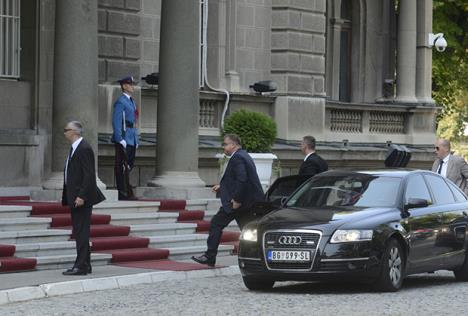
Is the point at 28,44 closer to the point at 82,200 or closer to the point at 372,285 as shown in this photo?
the point at 82,200

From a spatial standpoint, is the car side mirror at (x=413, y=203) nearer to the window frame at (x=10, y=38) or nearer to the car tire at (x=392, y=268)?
the car tire at (x=392, y=268)

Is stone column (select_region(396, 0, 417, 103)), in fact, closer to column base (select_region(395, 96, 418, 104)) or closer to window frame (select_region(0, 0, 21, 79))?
column base (select_region(395, 96, 418, 104))

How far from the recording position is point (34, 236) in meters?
18.9

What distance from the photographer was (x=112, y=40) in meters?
25.3

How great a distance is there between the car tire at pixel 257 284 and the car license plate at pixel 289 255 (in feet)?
1.47

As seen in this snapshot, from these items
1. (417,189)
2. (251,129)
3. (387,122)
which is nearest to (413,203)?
(417,189)

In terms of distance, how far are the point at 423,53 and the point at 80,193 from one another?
19.3 metres

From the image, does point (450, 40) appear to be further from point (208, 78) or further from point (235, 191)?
point (235, 191)

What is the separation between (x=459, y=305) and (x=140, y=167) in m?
11.2

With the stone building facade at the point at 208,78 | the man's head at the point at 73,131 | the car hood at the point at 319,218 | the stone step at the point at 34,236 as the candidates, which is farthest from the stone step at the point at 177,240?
the car hood at the point at 319,218

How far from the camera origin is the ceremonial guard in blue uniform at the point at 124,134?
22844mm

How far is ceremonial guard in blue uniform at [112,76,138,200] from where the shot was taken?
22.8 metres

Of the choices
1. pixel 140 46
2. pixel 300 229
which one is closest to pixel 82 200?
pixel 300 229

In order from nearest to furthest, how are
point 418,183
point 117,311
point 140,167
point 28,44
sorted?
point 117,311
point 418,183
point 28,44
point 140,167
